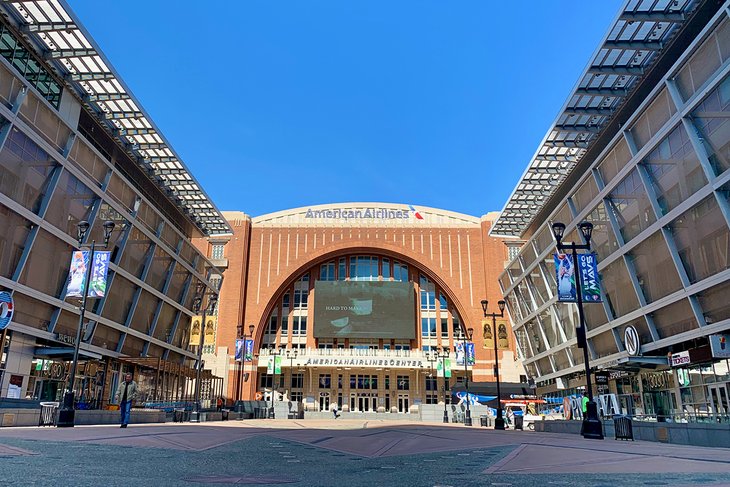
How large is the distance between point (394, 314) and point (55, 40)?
4957 cm

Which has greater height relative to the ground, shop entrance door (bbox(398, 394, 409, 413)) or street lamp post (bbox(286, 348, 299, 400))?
street lamp post (bbox(286, 348, 299, 400))

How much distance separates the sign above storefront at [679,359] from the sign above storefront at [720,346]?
2.45 meters

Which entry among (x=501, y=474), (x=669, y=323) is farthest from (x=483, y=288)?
(x=501, y=474)

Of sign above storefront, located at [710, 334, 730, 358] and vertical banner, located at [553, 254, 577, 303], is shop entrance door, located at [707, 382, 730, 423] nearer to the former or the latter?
sign above storefront, located at [710, 334, 730, 358]

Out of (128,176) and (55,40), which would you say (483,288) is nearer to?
(128,176)

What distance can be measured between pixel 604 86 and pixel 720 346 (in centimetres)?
1588

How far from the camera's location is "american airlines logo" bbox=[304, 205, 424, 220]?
239ft

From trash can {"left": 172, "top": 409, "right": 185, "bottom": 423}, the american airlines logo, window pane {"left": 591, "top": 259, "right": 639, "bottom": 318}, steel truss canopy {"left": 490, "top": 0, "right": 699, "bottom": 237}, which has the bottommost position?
trash can {"left": 172, "top": 409, "right": 185, "bottom": 423}

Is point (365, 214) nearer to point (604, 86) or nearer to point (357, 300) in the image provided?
point (357, 300)

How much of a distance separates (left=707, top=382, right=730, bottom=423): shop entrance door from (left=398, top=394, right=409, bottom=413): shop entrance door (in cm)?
4492

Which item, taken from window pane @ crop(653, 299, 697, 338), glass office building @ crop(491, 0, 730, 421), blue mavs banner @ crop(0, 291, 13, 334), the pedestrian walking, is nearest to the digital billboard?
glass office building @ crop(491, 0, 730, 421)

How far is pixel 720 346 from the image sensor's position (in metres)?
24.0

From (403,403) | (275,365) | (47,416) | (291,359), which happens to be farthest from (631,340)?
(403,403)

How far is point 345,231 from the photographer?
71625 millimetres
